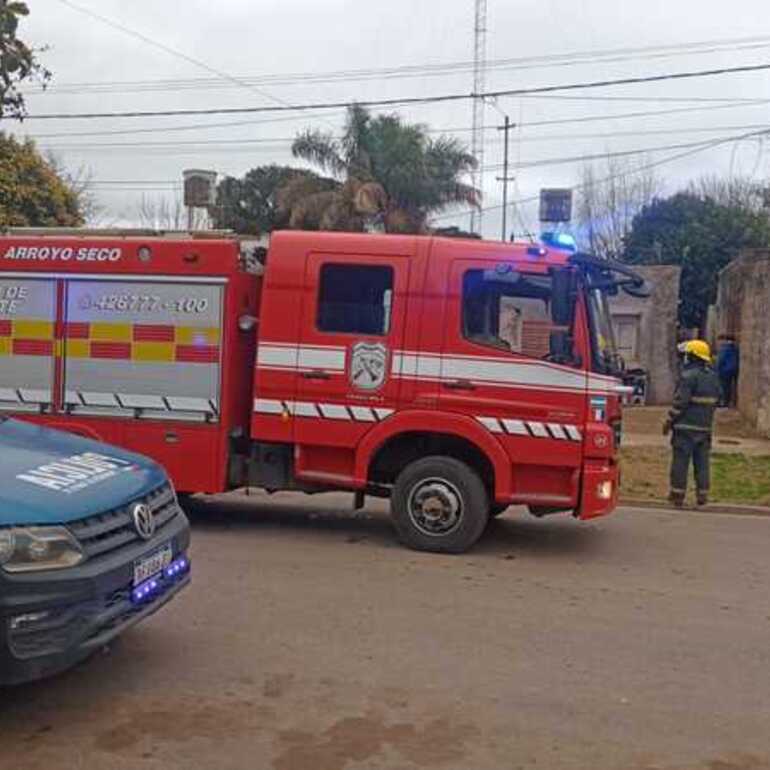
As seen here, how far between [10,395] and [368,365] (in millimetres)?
3073

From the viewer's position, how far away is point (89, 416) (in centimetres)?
853

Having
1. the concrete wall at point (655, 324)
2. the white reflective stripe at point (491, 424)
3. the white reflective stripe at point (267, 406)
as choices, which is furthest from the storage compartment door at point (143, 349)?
the concrete wall at point (655, 324)

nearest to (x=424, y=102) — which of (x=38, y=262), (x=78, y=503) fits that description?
(x=38, y=262)

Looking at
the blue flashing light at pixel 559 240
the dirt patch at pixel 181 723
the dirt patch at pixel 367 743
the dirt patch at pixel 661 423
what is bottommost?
the dirt patch at pixel 181 723

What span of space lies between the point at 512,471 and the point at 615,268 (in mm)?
1717

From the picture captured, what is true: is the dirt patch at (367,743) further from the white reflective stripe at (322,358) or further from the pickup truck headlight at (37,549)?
the white reflective stripe at (322,358)

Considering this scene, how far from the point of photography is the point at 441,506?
310 inches

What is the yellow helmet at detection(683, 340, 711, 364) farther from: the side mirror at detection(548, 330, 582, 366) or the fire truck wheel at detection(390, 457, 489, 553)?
the fire truck wheel at detection(390, 457, 489, 553)

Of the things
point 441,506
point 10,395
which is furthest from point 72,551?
point 10,395

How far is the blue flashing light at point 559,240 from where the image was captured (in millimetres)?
7801

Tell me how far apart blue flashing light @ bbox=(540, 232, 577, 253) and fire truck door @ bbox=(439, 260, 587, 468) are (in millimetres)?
319

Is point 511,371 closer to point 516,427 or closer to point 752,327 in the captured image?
point 516,427

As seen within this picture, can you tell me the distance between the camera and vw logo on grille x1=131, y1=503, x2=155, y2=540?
15.0ft

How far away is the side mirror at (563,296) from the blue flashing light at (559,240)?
295mm
